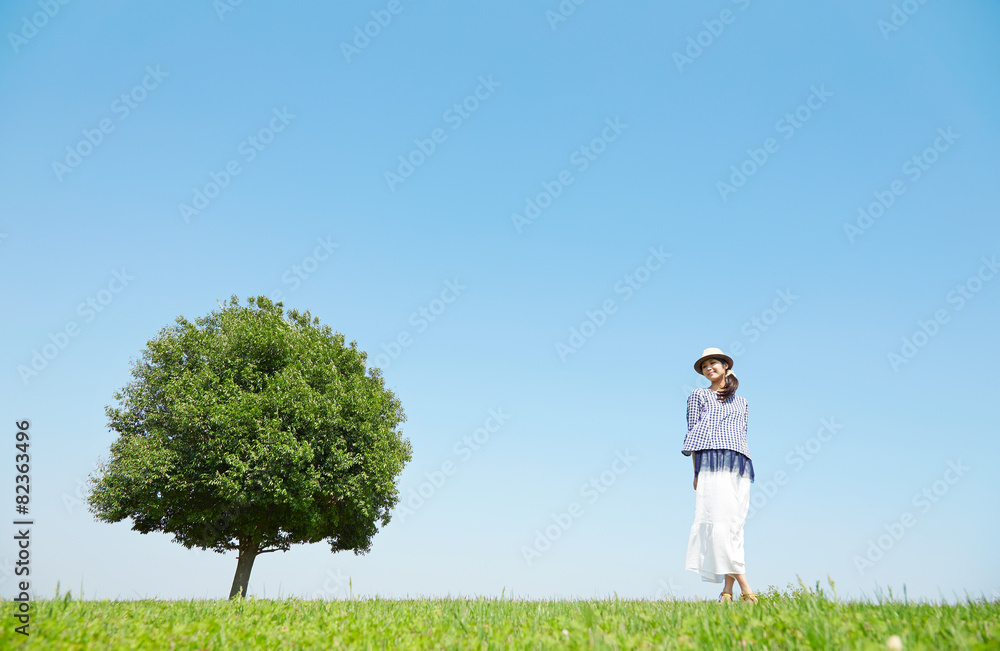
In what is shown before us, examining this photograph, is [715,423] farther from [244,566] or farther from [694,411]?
[244,566]

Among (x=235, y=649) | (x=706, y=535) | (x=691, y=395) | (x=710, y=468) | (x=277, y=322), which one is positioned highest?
(x=277, y=322)

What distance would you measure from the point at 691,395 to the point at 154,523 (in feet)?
70.4

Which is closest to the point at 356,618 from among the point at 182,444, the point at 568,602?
the point at 568,602

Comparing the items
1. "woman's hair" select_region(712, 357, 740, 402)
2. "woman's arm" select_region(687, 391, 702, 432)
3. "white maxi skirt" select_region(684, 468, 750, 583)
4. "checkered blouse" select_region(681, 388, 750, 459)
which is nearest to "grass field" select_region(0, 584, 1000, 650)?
"white maxi skirt" select_region(684, 468, 750, 583)

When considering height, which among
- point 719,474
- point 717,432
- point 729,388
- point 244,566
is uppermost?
point 729,388

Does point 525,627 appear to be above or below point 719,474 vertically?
below

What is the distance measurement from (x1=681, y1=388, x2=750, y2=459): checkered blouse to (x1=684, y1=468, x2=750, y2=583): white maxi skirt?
0.49 m

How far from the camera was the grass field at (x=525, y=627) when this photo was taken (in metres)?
5.29

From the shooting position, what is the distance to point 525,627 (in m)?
6.48

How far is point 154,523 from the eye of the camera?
74.5 ft

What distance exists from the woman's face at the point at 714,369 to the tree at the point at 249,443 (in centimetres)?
1471

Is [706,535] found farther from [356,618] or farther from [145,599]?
[145,599]

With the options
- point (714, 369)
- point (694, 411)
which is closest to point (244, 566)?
point (694, 411)

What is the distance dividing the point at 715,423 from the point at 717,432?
195mm
